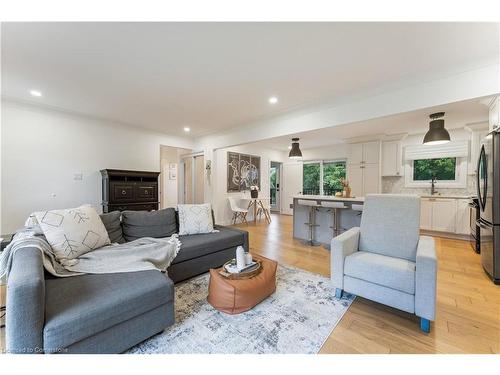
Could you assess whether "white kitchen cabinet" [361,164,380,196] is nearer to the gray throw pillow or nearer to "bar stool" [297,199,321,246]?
"bar stool" [297,199,321,246]

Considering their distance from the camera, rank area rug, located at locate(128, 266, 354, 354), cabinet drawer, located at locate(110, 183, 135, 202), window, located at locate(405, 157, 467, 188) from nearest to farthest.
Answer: area rug, located at locate(128, 266, 354, 354) < cabinet drawer, located at locate(110, 183, 135, 202) < window, located at locate(405, 157, 467, 188)

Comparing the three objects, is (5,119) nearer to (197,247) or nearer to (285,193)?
(197,247)

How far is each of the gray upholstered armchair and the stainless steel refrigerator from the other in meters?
1.08

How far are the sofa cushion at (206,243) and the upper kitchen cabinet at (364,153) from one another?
4142mm

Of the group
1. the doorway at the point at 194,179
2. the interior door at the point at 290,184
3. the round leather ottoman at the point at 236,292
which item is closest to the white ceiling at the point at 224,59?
the round leather ottoman at the point at 236,292

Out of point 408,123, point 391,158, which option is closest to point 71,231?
point 408,123

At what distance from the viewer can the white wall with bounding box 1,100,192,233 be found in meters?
3.38

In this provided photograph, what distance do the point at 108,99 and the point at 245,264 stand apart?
3252mm

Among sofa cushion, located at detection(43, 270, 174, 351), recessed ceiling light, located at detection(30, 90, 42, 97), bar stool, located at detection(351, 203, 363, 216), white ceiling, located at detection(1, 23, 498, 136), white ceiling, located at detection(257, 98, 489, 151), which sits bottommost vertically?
sofa cushion, located at detection(43, 270, 174, 351)

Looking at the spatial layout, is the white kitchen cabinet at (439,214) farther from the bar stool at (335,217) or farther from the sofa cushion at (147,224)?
the sofa cushion at (147,224)

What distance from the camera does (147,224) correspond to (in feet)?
8.77

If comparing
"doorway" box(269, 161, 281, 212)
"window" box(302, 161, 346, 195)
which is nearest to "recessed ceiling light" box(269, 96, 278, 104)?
"window" box(302, 161, 346, 195)

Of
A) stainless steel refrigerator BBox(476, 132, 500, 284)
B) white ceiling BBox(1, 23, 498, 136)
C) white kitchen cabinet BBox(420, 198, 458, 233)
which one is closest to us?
white ceiling BBox(1, 23, 498, 136)

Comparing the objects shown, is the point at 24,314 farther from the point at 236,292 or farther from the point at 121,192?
the point at 121,192
